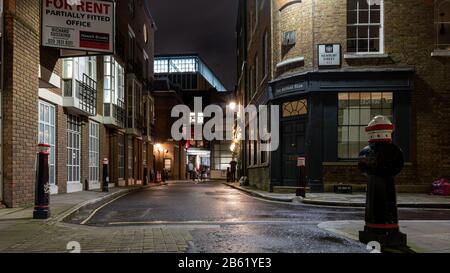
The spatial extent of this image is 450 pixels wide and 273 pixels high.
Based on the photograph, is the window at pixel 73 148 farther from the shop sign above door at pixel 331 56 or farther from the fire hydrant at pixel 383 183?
the fire hydrant at pixel 383 183

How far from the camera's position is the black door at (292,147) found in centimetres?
1980

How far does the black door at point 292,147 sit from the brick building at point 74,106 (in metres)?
7.21

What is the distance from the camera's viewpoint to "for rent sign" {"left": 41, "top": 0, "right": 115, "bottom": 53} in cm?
1453

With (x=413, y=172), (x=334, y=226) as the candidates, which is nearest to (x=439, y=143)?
(x=413, y=172)

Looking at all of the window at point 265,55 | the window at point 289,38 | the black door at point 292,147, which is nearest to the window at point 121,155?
the window at point 265,55

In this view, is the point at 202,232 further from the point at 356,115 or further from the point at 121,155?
the point at 121,155

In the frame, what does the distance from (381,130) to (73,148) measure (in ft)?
57.6

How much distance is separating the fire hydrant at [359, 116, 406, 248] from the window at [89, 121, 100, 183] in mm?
19957

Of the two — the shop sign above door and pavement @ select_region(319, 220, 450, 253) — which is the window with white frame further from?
pavement @ select_region(319, 220, 450, 253)

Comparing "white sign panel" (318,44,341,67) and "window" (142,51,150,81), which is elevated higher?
"window" (142,51,150,81)

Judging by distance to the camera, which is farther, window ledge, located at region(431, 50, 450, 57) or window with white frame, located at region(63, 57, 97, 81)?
window with white frame, located at region(63, 57, 97, 81)

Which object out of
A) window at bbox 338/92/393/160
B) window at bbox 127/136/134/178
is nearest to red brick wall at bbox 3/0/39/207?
window at bbox 338/92/393/160

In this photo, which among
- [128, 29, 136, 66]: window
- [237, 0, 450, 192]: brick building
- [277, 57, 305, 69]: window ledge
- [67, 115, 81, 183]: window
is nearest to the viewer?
[237, 0, 450, 192]: brick building

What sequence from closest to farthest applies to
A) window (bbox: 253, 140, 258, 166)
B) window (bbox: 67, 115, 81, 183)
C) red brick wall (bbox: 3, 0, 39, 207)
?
1. red brick wall (bbox: 3, 0, 39, 207)
2. window (bbox: 67, 115, 81, 183)
3. window (bbox: 253, 140, 258, 166)
